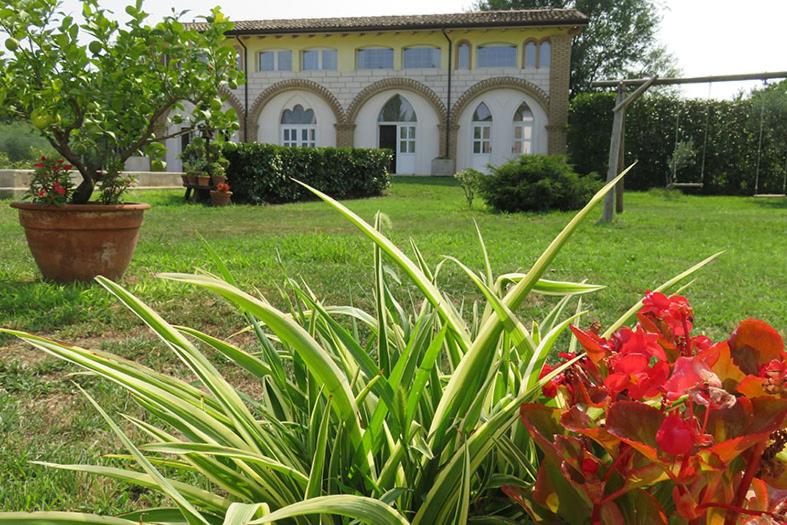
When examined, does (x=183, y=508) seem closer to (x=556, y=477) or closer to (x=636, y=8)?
(x=556, y=477)

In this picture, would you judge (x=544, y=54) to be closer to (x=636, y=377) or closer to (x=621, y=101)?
(x=621, y=101)

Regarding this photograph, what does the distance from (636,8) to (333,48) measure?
1909 centimetres

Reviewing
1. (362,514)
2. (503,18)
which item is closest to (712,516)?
(362,514)

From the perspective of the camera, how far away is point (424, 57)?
890 inches

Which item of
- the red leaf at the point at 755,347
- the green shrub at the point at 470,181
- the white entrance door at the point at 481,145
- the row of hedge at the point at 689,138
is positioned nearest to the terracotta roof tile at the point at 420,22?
the row of hedge at the point at 689,138

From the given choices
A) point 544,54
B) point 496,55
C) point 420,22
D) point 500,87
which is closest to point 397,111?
point 420,22

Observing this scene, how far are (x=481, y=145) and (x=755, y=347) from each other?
72.9ft

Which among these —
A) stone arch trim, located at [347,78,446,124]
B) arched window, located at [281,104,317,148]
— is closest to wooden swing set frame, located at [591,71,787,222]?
stone arch trim, located at [347,78,446,124]

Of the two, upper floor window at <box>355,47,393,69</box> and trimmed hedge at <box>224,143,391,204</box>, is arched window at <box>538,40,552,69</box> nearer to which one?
upper floor window at <box>355,47,393,69</box>

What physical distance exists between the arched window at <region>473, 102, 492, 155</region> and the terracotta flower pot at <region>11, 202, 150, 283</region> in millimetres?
19237

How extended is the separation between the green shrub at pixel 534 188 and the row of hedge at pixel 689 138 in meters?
7.86

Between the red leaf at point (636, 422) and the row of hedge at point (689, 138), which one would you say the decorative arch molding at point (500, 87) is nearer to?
the row of hedge at point (689, 138)

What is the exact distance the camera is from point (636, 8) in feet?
111

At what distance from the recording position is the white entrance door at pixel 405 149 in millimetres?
23016
